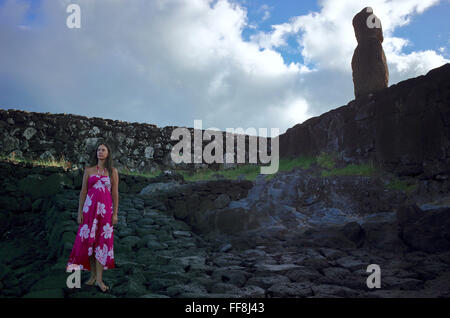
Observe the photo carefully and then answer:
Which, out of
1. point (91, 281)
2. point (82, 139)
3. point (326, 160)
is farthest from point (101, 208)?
point (82, 139)

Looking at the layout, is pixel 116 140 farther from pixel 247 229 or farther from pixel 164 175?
pixel 247 229

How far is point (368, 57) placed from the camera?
10141mm

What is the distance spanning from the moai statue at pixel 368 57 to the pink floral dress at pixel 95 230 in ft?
29.0

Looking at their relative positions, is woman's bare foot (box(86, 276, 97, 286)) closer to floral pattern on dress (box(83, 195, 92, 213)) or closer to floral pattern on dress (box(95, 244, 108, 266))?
floral pattern on dress (box(95, 244, 108, 266))

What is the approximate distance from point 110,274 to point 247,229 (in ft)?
12.4

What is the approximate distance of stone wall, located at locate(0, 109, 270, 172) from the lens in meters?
11.2

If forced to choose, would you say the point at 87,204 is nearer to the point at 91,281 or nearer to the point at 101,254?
the point at 101,254

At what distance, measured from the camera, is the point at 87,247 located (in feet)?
12.5

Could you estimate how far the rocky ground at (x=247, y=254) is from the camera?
385cm

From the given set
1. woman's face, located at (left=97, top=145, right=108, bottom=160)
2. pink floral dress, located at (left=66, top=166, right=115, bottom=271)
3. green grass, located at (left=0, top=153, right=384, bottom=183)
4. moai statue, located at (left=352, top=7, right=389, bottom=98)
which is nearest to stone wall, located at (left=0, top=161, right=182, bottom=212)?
green grass, located at (left=0, top=153, right=384, bottom=183)

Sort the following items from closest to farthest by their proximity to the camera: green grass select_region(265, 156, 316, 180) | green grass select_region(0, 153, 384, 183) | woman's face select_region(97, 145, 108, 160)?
woman's face select_region(97, 145, 108, 160)
green grass select_region(0, 153, 384, 183)
green grass select_region(265, 156, 316, 180)

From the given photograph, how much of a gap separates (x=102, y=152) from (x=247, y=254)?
11.1 ft
